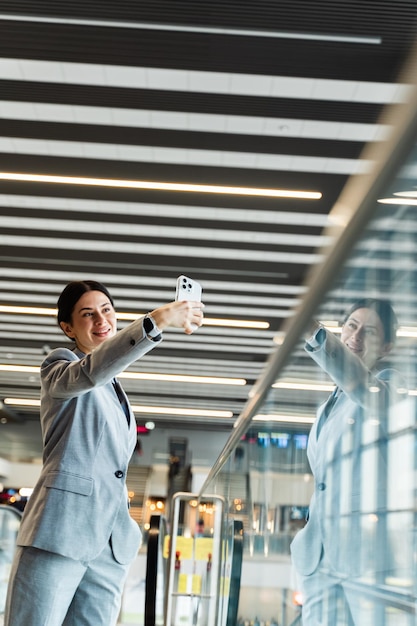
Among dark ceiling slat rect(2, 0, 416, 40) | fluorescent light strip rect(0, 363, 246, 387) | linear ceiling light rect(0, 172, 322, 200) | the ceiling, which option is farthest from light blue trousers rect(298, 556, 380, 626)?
fluorescent light strip rect(0, 363, 246, 387)

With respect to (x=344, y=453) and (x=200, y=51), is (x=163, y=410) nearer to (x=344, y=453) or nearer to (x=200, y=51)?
(x=200, y=51)

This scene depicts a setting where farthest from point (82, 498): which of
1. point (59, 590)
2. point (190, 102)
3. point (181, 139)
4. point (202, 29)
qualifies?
point (181, 139)

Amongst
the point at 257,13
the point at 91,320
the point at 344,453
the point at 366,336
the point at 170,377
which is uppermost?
the point at 170,377

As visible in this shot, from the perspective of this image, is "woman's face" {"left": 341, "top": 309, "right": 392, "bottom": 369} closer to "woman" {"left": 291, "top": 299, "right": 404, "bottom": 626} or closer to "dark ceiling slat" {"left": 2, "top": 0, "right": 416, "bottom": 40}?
"woman" {"left": 291, "top": 299, "right": 404, "bottom": 626}

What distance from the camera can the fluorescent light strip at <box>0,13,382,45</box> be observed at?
662cm

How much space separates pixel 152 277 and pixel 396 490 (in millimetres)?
12369

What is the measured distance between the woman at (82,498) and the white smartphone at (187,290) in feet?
0.35

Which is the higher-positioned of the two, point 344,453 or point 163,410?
point 163,410

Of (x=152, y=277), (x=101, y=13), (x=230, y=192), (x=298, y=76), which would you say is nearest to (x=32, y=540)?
(x=101, y=13)

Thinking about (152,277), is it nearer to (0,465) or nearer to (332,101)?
(332,101)

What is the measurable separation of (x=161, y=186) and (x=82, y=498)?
7874 mm

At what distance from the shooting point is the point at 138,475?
29.5 meters

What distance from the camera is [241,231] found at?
11016 mm

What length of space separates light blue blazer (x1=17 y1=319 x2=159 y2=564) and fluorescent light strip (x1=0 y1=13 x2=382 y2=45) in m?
5.06
